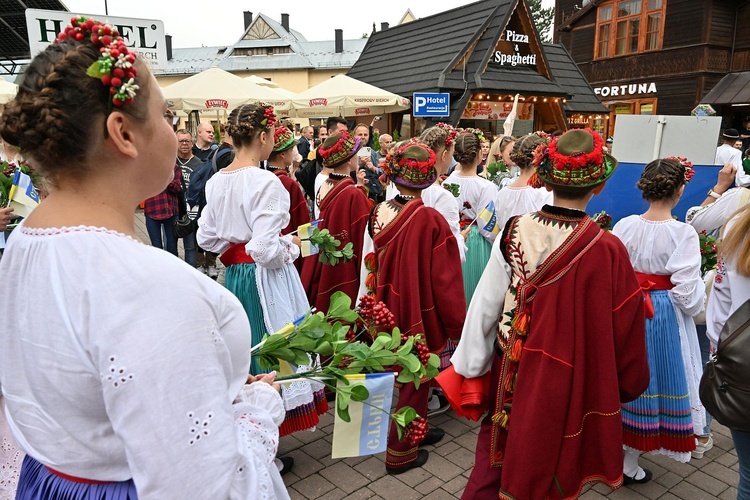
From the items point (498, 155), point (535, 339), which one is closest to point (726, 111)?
point (498, 155)

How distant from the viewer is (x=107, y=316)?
3.05ft

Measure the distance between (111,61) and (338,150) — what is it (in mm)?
3736

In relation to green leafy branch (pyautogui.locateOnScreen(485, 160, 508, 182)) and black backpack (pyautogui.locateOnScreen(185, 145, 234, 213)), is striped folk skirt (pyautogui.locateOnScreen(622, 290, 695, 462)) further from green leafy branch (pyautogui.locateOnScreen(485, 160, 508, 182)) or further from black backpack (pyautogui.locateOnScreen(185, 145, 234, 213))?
black backpack (pyautogui.locateOnScreen(185, 145, 234, 213))

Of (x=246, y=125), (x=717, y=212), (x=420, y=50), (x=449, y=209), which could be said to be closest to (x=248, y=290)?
(x=246, y=125)

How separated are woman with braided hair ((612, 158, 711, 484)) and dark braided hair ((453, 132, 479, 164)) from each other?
2.24m

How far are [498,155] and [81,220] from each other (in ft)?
24.5

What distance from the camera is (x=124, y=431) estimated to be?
0.94 meters

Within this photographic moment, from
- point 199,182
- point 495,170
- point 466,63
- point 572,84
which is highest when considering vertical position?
point 466,63

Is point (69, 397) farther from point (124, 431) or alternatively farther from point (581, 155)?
point (581, 155)

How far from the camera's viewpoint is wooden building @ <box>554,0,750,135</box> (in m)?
18.6

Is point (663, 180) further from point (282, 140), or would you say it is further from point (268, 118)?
point (282, 140)

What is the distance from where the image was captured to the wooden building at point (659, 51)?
18.6 meters

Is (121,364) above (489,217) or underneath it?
above

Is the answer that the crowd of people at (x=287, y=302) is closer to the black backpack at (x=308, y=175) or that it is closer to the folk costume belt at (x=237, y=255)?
the folk costume belt at (x=237, y=255)
